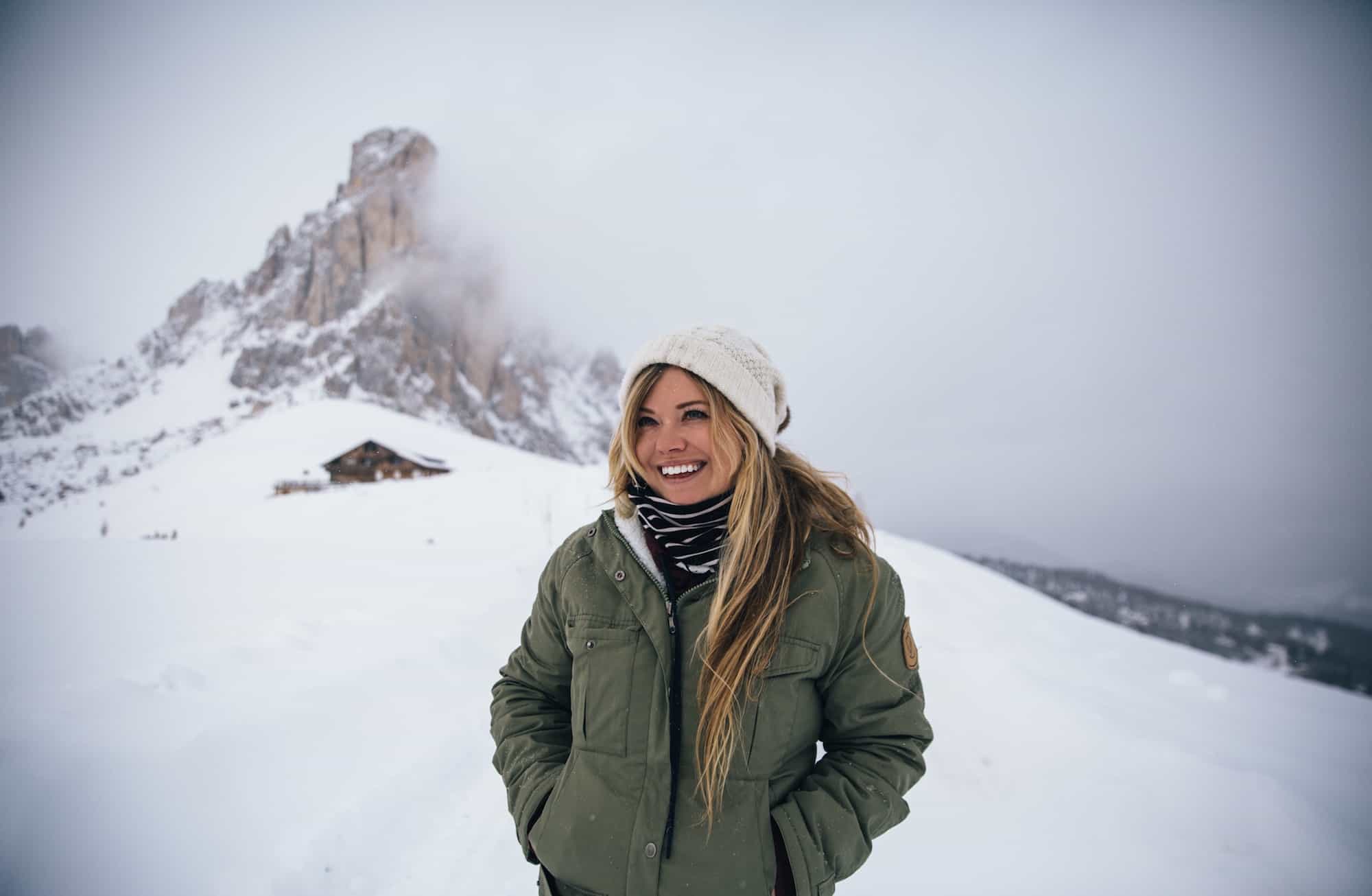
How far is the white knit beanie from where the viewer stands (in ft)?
5.60

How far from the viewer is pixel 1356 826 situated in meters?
3.49

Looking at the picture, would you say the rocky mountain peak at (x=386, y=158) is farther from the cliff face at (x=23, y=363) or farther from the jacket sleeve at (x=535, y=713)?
the jacket sleeve at (x=535, y=713)

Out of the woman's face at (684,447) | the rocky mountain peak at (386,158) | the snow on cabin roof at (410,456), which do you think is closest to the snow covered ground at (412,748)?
the woman's face at (684,447)

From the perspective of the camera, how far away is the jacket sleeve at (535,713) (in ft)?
5.43

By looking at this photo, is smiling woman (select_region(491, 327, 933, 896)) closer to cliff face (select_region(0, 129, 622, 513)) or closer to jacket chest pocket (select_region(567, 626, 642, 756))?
jacket chest pocket (select_region(567, 626, 642, 756))

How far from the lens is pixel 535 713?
73.2 inches

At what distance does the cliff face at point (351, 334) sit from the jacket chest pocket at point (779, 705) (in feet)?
290

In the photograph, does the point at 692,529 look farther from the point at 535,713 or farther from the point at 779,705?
the point at 535,713

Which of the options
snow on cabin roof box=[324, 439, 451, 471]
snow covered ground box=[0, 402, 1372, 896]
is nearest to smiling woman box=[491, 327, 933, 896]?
snow covered ground box=[0, 402, 1372, 896]

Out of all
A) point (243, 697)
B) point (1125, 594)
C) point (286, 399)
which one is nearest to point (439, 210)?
point (286, 399)

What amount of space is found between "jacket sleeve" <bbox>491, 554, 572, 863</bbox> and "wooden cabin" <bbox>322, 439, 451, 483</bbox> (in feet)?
83.7

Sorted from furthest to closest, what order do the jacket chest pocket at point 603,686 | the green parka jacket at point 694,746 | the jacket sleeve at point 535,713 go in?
1. the jacket sleeve at point 535,713
2. the jacket chest pocket at point 603,686
3. the green parka jacket at point 694,746

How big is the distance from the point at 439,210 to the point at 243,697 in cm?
12504

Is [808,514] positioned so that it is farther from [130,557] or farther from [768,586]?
[130,557]
